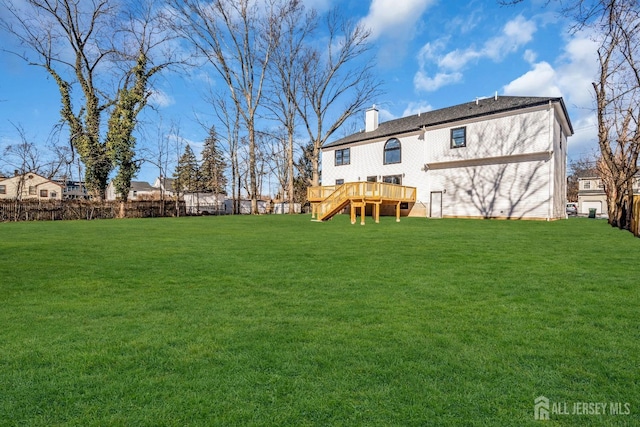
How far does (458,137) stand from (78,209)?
27326 millimetres

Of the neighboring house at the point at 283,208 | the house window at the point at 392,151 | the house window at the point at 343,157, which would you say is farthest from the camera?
the neighboring house at the point at 283,208

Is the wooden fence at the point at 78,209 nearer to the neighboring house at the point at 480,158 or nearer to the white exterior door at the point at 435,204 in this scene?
the neighboring house at the point at 480,158

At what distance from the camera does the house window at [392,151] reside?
84.8ft

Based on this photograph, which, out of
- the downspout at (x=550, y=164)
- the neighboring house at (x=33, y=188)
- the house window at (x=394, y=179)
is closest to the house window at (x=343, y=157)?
the house window at (x=394, y=179)

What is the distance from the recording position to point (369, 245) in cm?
870

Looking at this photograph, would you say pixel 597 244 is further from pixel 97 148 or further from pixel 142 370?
pixel 97 148

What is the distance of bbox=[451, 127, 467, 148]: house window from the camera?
22141 mm

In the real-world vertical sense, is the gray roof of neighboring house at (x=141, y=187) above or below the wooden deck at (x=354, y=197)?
above

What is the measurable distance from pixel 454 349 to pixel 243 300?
2470mm
